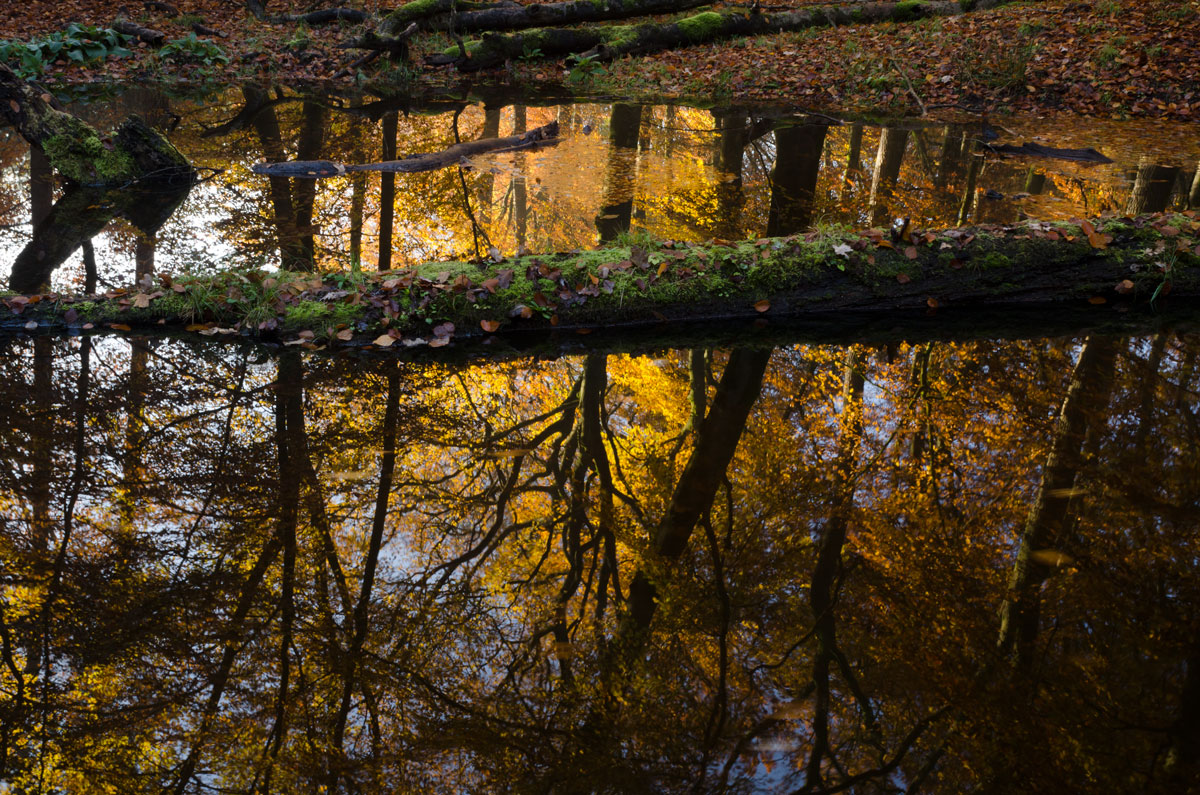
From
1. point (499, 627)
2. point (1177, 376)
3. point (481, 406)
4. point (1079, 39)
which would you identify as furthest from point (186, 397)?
point (1079, 39)

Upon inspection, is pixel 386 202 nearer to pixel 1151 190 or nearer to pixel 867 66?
pixel 1151 190

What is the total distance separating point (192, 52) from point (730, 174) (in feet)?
42.7

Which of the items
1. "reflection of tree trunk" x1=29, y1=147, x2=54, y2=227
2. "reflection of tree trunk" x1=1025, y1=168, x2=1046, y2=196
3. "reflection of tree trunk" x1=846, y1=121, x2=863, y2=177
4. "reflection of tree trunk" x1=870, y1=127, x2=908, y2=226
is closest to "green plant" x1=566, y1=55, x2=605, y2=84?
"reflection of tree trunk" x1=846, y1=121, x2=863, y2=177

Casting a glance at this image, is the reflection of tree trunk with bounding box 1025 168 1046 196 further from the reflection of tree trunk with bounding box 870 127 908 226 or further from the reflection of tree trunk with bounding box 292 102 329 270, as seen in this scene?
the reflection of tree trunk with bounding box 292 102 329 270

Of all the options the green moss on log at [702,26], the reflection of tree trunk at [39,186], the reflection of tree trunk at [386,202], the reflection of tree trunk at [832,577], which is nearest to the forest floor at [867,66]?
the green moss on log at [702,26]

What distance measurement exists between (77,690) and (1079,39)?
56.4 feet

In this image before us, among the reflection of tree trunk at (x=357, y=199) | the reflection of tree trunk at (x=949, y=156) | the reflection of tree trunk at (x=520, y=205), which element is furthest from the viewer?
the reflection of tree trunk at (x=949, y=156)

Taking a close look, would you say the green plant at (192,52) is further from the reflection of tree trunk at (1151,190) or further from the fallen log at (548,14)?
the reflection of tree trunk at (1151,190)

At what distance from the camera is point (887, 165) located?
1114 cm

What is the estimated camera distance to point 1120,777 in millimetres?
2395

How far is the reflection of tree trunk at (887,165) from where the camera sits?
9.97m

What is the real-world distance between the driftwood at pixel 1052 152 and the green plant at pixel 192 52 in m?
15.6

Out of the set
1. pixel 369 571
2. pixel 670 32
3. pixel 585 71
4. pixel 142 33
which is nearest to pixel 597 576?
pixel 369 571

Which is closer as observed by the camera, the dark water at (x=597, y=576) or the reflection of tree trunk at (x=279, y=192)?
the dark water at (x=597, y=576)
